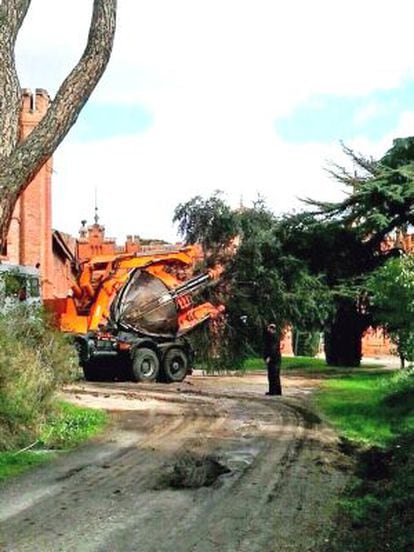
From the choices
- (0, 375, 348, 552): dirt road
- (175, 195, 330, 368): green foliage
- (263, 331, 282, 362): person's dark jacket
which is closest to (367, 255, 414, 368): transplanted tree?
(263, 331, 282, 362): person's dark jacket

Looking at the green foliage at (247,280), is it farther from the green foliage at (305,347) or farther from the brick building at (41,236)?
the green foliage at (305,347)

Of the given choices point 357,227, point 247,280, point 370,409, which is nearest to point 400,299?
point 370,409

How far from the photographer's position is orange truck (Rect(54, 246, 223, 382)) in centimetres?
2467

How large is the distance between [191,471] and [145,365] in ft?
48.0

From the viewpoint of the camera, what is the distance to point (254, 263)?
98.9 ft

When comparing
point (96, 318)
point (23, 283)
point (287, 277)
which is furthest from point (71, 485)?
point (287, 277)

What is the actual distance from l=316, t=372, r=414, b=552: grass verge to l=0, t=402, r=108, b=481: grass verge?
13.2ft

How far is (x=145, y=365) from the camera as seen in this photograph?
25.4 meters

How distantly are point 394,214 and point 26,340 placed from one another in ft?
72.0

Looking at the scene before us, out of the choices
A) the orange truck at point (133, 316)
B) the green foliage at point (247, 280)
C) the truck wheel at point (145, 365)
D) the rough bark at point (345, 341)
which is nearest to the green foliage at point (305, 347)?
the rough bark at point (345, 341)

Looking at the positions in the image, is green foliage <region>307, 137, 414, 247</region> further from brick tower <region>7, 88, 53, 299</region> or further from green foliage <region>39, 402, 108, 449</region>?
green foliage <region>39, 402, 108, 449</region>

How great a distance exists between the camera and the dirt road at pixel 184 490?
793cm

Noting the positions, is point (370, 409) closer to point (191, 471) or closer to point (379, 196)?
point (191, 471)

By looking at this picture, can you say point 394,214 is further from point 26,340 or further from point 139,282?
point 26,340
